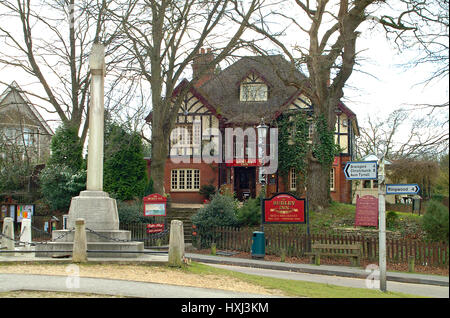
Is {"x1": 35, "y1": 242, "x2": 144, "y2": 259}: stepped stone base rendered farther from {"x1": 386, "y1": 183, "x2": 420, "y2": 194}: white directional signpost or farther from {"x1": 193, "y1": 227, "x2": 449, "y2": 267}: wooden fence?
{"x1": 193, "y1": 227, "x2": 449, "y2": 267}: wooden fence

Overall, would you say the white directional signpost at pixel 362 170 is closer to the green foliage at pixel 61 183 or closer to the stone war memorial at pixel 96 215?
the stone war memorial at pixel 96 215

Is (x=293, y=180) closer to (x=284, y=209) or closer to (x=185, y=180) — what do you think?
(x=185, y=180)

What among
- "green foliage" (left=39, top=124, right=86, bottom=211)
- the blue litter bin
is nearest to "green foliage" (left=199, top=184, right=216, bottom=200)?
"green foliage" (left=39, top=124, right=86, bottom=211)

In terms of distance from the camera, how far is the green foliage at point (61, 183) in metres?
26.8

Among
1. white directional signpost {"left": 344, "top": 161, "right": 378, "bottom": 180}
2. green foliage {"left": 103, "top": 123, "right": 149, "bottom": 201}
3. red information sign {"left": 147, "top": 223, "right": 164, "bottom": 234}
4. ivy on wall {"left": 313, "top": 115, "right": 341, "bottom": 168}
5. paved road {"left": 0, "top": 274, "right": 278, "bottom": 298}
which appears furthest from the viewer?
green foliage {"left": 103, "top": 123, "right": 149, "bottom": 201}

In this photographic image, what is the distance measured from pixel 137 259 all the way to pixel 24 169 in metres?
19.7

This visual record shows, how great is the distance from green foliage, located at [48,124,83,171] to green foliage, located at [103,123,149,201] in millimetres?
1787

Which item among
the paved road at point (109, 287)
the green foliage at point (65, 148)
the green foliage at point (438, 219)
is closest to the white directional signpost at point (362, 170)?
the paved road at point (109, 287)

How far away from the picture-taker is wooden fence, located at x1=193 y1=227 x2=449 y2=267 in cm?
1661

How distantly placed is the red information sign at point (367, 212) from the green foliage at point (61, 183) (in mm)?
14798

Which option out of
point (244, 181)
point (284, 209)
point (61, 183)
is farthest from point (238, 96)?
point (284, 209)

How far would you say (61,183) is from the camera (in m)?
27.0

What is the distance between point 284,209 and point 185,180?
55.2ft
